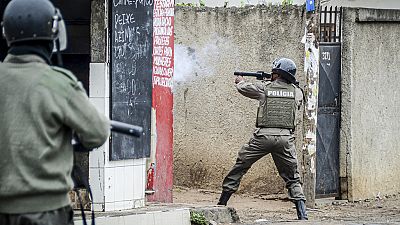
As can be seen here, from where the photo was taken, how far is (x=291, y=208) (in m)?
12.8

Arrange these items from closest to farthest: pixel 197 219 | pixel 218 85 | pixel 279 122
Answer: pixel 197 219, pixel 279 122, pixel 218 85

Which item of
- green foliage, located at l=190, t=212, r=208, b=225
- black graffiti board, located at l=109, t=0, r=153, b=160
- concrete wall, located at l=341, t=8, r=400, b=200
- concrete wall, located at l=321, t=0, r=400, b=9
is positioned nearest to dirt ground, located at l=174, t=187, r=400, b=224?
concrete wall, located at l=341, t=8, r=400, b=200

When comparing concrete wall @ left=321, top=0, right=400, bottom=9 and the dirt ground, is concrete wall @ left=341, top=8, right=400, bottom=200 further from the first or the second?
concrete wall @ left=321, top=0, right=400, bottom=9

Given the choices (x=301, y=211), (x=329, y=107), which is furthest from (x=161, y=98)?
(x=329, y=107)

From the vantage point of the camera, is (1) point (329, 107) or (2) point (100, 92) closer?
(2) point (100, 92)

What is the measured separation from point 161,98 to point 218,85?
310cm

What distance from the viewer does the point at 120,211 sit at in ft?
30.4

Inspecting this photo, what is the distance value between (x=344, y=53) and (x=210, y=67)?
5.97 feet

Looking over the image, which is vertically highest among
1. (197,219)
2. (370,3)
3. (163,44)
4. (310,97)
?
(370,3)

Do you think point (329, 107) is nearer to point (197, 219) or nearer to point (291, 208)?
point (291, 208)

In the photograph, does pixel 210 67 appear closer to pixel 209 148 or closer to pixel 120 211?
pixel 209 148

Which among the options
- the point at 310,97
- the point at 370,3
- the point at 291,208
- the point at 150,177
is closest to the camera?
Answer: the point at 150,177

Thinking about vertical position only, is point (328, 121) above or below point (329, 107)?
below

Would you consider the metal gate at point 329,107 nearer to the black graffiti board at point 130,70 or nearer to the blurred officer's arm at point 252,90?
the blurred officer's arm at point 252,90
